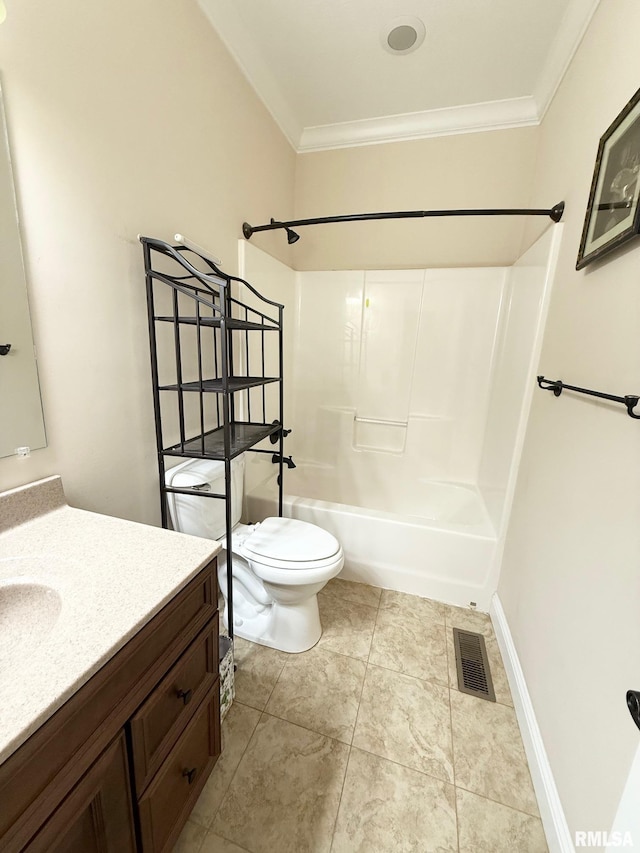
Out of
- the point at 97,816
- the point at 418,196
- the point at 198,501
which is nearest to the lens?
the point at 97,816

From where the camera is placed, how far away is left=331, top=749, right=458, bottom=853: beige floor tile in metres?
0.95

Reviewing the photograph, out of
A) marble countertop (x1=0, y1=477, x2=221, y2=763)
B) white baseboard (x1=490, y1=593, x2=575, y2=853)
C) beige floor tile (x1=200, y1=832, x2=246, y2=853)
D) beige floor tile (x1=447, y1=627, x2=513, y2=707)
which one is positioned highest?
marble countertop (x1=0, y1=477, x2=221, y2=763)

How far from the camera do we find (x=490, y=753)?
1.17m

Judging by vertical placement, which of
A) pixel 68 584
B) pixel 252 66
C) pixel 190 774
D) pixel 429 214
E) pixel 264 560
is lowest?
pixel 190 774

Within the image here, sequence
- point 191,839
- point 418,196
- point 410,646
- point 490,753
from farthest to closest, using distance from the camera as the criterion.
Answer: point 418,196, point 410,646, point 490,753, point 191,839

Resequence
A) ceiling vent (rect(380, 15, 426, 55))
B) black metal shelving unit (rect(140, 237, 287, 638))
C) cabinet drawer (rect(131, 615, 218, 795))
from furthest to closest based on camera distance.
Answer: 1. ceiling vent (rect(380, 15, 426, 55))
2. black metal shelving unit (rect(140, 237, 287, 638))
3. cabinet drawer (rect(131, 615, 218, 795))

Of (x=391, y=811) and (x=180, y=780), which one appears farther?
(x=391, y=811)

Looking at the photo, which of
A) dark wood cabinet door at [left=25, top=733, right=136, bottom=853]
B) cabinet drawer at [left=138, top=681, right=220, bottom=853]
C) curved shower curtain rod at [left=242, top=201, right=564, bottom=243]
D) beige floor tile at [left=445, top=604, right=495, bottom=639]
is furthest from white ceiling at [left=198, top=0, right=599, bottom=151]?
beige floor tile at [left=445, top=604, right=495, bottom=639]

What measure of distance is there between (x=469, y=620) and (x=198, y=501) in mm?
1461

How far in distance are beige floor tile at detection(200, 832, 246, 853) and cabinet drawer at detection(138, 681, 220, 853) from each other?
0.48ft

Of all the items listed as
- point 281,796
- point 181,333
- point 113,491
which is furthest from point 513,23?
point 281,796

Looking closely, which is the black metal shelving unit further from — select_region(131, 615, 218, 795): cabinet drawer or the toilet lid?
select_region(131, 615, 218, 795): cabinet drawer

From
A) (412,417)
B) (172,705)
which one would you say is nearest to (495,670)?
(172,705)

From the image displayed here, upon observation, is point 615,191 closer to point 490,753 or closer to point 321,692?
point 490,753
